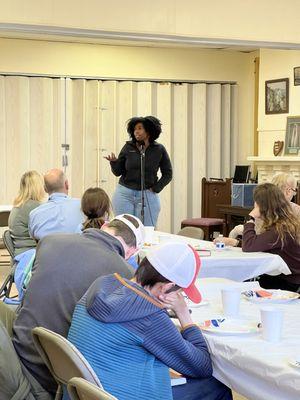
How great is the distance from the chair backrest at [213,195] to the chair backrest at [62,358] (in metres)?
7.90

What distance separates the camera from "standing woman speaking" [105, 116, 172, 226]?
7.26 meters

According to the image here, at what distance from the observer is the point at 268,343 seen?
103 inches

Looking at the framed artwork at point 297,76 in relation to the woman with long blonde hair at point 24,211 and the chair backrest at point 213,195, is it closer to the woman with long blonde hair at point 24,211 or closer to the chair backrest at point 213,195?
the chair backrest at point 213,195

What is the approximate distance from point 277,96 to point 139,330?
830cm

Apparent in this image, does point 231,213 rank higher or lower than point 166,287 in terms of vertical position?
lower

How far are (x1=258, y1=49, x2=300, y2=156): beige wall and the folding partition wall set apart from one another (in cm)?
128

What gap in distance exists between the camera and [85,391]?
193 centimetres

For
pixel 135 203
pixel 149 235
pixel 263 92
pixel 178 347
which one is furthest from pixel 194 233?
pixel 263 92

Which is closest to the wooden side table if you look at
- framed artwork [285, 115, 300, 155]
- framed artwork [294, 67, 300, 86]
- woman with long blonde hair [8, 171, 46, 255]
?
framed artwork [285, 115, 300, 155]

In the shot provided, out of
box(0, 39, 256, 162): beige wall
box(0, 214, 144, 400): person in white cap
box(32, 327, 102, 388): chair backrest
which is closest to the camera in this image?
box(32, 327, 102, 388): chair backrest

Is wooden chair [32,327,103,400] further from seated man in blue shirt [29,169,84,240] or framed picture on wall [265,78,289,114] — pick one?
framed picture on wall [265,78,289,114]

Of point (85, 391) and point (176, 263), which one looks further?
point (176, 263)

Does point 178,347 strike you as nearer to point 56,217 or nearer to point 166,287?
point 166,287

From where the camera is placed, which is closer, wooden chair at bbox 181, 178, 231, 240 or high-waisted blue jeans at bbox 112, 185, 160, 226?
high-waisted blue jeans at bbox 112, 185, 160, 226
